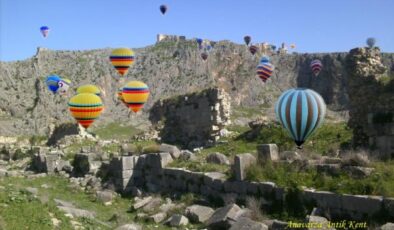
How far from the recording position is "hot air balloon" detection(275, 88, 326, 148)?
12.8m

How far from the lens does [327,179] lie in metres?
9.61

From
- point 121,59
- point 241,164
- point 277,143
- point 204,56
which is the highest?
point 204,56

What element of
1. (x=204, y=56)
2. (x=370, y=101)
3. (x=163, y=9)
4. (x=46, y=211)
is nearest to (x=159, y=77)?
(x=204, y=56)

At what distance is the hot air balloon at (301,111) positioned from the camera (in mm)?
12758

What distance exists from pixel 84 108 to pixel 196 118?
24.5ft

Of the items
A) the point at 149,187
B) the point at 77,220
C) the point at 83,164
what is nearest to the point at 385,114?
the point at 149,187

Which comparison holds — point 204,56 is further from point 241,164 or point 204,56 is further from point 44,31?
point 241,164

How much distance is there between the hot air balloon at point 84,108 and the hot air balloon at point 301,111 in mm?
17197

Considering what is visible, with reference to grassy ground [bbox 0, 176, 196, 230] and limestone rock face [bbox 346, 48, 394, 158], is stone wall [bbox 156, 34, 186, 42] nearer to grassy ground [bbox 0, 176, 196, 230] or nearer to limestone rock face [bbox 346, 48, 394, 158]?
limestone rock face [bbox 346, 48, 394, 158]

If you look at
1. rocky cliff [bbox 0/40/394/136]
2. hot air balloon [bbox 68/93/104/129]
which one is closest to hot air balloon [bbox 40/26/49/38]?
rocky cliff [bbox 0/40/394/136]

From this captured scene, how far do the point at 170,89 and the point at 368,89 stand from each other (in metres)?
56.6

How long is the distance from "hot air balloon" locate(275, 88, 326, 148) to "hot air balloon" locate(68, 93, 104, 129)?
17197 mm

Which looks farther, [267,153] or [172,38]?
[172,38]

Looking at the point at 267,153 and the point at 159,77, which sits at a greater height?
the point at 159,77
